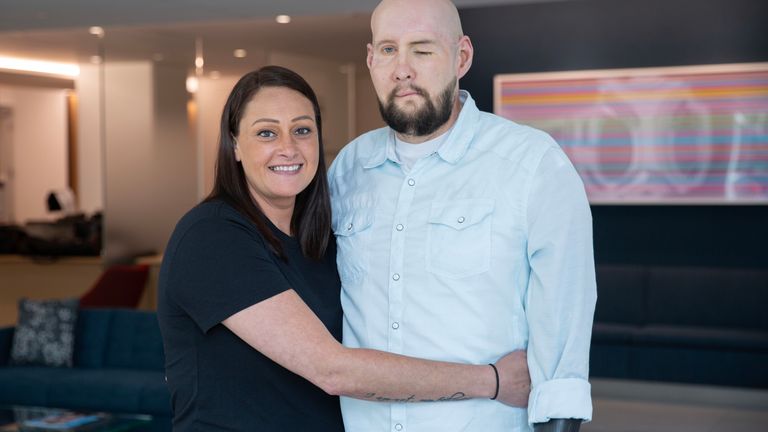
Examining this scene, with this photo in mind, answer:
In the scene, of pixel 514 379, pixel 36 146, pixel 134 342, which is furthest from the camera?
pixel 36 146

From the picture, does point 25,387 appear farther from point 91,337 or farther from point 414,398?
point 414,398

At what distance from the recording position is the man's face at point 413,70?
6.68 ft

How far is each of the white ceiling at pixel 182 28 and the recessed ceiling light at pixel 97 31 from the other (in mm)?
46

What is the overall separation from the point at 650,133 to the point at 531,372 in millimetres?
5957

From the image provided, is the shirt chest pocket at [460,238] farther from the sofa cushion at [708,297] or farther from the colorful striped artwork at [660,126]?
the colorful striped artwork at [660,126]

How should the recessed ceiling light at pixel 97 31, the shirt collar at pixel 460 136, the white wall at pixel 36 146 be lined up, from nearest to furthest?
the shirt collar at pixel 460 136 → the recessed ceiling light at pixel 97 31 → the white wall at pixel 36 146

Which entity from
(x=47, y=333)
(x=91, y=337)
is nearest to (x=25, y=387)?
(x=47, y=333)

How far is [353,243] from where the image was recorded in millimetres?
2191

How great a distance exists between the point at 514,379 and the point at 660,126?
19.5ft

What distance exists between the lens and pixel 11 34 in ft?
31.7

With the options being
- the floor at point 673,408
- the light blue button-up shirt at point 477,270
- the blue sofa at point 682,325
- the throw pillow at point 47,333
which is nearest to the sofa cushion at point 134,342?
the throw pillow at point 47,333

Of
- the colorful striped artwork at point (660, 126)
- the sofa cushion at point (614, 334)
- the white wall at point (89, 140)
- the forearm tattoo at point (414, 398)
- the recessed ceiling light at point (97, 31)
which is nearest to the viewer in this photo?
the forearm tattoo at point (414, 398)

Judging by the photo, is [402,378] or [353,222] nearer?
[402,378]

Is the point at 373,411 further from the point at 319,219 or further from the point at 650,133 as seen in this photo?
the point at 650,133
